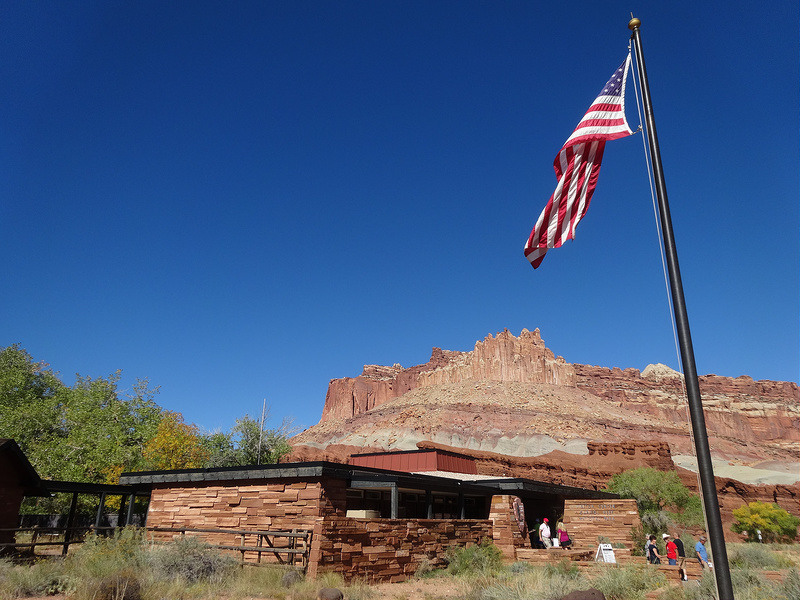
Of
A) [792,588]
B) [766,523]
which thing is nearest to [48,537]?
[792,588]

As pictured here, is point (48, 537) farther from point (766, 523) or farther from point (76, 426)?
point (766, 523)

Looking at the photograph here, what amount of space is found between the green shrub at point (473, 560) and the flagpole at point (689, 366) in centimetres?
1081

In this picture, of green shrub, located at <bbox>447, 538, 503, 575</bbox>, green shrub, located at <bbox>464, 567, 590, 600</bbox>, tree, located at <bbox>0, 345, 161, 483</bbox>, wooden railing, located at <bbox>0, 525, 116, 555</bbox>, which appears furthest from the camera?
tree, located at <bbox>0, 345, 161, 483</bbox>

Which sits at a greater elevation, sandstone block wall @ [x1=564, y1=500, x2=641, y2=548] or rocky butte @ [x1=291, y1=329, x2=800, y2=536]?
rocky butte @ [x1=291, y1=329, x2=800, y2=536]

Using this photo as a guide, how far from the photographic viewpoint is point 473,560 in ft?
53.2

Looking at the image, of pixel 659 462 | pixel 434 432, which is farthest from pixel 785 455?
pixel 434 432

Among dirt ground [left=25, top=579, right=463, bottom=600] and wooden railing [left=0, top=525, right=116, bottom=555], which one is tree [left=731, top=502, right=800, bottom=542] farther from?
wooden railing [left=0, top=525, right=116, bottom=555]

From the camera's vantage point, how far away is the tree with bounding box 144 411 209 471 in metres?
32.8

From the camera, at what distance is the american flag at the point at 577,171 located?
24.1ft

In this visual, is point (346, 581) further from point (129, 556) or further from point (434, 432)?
point (434, 432)

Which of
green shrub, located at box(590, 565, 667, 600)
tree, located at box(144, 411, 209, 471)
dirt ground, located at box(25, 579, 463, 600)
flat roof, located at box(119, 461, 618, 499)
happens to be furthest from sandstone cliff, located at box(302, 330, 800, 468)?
green shrub, located at box(590, 565, 667, 600)

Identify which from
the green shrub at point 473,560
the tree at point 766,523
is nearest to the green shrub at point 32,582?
the green shrub at point 473,560

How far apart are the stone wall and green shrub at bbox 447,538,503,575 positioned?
0.30 m

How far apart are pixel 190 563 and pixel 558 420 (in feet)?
251
